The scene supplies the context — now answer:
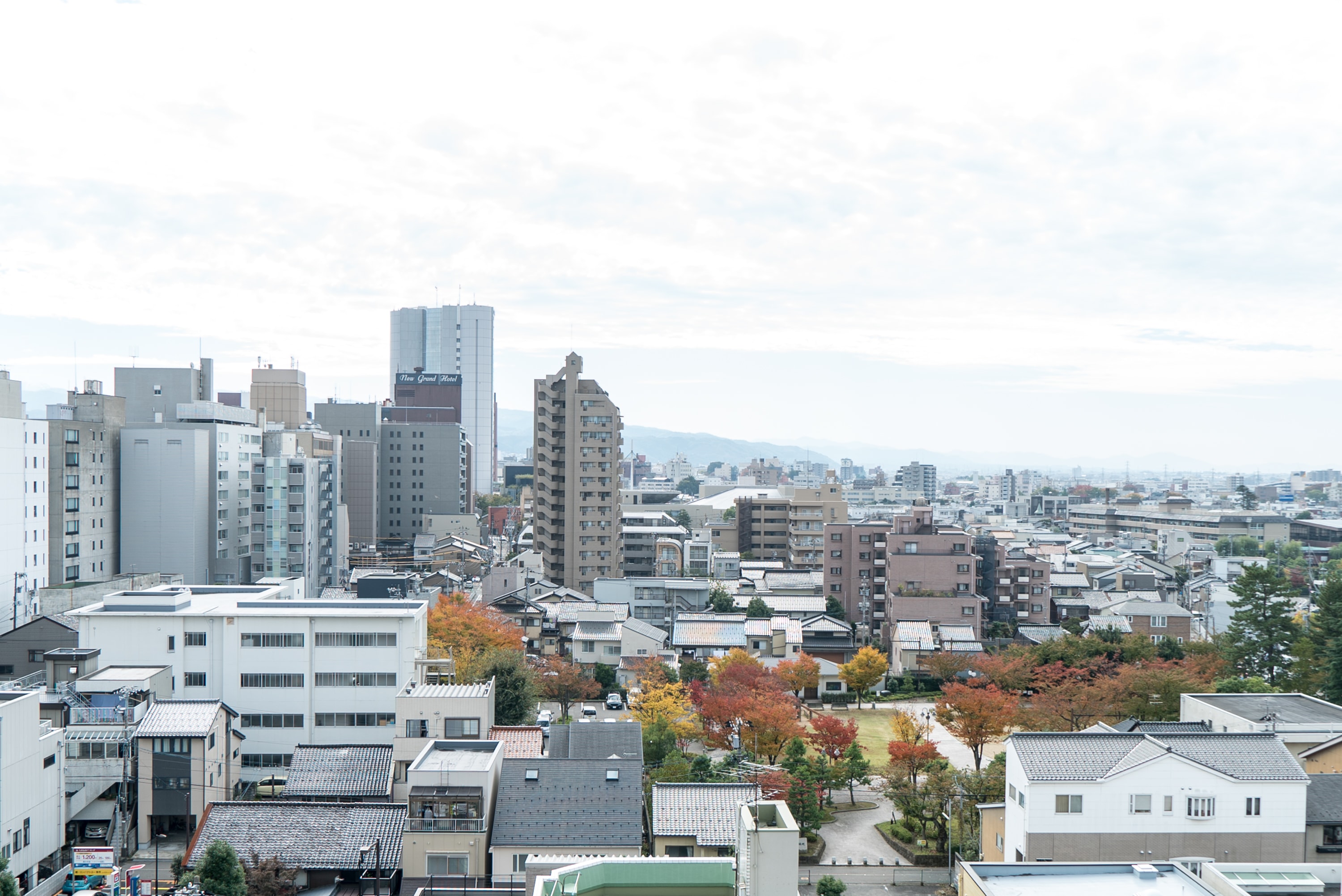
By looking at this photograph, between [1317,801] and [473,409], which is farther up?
[473,409]

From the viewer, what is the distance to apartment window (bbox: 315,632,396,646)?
21359mm

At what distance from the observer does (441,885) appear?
47.3 ft

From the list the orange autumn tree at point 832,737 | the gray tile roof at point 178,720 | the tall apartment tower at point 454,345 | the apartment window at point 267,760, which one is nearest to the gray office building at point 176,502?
the apartment window at point 267,760

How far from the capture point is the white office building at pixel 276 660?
21.0 metres

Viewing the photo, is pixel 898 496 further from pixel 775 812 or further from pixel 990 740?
pixel 775 812

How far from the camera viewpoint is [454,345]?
12012 centimetres

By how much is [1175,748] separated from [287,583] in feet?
71.2

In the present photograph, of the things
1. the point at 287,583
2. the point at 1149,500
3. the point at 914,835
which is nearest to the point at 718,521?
the point at 287,583

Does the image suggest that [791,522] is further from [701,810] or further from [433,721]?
[701,810]

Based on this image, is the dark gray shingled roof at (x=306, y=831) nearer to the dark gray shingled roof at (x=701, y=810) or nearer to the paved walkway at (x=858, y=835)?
the dark gray shingled roof at (x=701, y=810)

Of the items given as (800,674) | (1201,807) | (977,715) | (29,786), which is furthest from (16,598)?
(1201,807)

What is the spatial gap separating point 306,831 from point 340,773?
2.22 m

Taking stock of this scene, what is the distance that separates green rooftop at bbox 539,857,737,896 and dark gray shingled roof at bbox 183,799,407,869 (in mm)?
7424

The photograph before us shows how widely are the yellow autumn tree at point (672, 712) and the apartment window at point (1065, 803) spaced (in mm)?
9079
